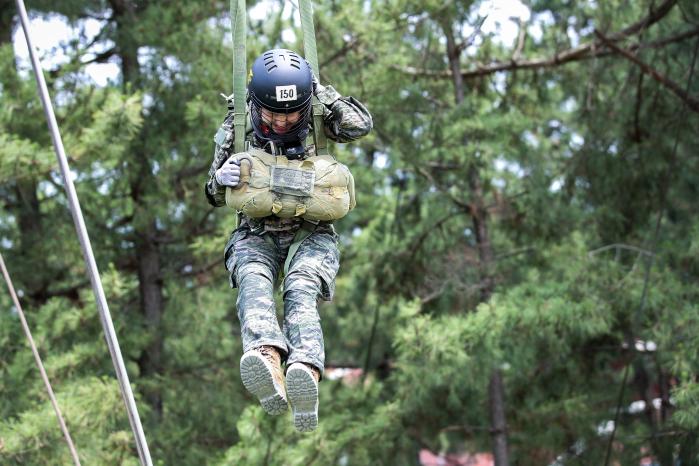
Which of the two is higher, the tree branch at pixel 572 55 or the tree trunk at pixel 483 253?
the tree branch at pixel 572 55

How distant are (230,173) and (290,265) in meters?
0.50

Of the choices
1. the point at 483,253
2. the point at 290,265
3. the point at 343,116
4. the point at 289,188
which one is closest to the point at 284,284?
the point at 290,265

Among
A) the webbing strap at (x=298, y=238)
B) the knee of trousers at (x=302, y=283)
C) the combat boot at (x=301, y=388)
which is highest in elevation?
the webbing strap at (x=298, y=238)

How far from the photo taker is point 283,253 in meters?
5.30

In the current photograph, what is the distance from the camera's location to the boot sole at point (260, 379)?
4598mm

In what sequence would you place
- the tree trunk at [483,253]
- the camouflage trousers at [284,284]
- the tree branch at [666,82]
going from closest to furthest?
the camouflage trousers at [284,284]
the tree branch at [666,82]
the tree trunk at [483,253]

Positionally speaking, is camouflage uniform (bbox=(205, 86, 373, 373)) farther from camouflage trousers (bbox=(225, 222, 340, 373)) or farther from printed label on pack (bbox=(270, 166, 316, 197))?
printed label on pack (bbox=(270, 166, 316, 197))

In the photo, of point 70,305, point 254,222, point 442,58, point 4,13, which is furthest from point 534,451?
point 254,222

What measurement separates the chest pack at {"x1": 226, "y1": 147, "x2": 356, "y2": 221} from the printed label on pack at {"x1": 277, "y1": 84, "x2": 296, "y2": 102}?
0.31m

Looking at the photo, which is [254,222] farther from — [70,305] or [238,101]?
[70,305]

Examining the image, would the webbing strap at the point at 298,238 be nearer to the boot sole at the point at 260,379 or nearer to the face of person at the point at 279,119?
the face of person at the point at 279,119

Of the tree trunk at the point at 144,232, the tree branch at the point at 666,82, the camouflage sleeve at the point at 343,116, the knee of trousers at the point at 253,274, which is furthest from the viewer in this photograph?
the tree trunk at the point at 144,232

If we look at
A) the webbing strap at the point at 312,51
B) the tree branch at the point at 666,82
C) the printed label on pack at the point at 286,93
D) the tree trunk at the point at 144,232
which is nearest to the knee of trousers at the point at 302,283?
the webbing strap at the point at 312,51

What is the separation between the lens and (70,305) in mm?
11891
